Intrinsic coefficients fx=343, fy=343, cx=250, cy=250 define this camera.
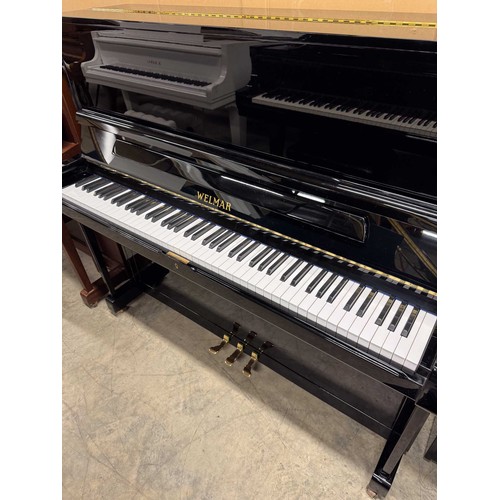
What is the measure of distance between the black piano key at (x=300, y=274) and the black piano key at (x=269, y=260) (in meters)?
0.11

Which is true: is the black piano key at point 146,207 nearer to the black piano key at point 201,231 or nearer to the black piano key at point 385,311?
the black piano key at point 201,231

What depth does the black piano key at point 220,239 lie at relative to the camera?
1286 mm

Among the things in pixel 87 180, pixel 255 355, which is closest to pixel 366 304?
pixel 255 355

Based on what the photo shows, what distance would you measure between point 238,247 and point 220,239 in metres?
0.09

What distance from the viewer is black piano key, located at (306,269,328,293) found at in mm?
1088

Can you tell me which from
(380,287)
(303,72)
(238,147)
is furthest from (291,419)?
(303,72)

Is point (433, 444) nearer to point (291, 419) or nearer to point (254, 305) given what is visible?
point (291, 419)

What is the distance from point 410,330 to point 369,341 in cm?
12

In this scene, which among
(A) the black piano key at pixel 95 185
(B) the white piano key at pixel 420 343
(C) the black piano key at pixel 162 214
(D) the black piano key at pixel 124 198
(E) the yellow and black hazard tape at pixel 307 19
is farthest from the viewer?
(A) the black piano key at pixel 95 185

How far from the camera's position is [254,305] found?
3.78 ft

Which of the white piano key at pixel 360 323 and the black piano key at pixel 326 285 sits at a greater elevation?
→ the black piano key at pixel 326 285

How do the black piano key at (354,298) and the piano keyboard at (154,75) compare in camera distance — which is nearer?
Answer: the black piano key at (354,298)

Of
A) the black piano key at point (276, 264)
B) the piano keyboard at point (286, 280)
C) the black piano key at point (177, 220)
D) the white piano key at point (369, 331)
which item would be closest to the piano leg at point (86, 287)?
the piano keyboard at point (286, 280)

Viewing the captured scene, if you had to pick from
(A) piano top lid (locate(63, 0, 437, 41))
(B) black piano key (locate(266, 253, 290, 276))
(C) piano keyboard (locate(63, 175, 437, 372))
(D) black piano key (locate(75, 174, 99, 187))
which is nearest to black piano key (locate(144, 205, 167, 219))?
(C) piano keyboard (locate(63, 175, 437, 372))
